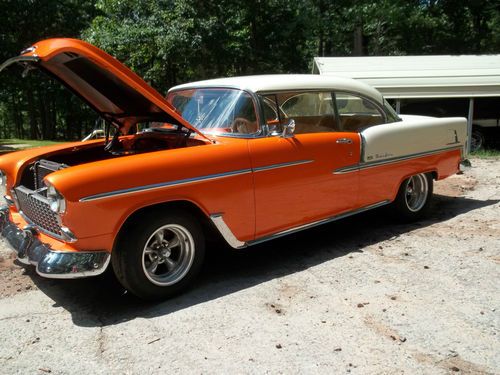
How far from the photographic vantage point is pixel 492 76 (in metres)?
12.7

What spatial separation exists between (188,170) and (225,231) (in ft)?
2.03

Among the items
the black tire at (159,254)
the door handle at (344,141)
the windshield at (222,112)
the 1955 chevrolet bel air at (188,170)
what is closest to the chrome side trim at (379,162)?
the 1955 chevrolet bel air at (188,170)

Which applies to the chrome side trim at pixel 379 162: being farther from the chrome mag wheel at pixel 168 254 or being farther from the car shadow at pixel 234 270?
the chrome mag wheel at pixel 168 254

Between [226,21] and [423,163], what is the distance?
593 inches

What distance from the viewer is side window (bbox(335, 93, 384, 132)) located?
5211mm

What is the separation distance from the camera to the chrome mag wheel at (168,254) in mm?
3846

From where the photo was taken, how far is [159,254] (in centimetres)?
389

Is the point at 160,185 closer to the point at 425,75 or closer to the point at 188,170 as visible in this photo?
the point at 188,170

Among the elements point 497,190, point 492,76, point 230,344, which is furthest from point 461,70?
point 230,344

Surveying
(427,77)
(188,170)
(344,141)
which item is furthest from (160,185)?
(427,77)

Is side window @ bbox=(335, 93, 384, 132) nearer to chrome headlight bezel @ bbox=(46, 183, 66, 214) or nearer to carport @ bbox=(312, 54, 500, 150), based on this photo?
chrome headlight bezel @ bbox=(46, 183, 66, 214)

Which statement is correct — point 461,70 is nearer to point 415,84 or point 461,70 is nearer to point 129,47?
point 415,84

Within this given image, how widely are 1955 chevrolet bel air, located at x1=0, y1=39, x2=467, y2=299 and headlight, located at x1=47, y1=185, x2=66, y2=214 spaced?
1 centimetres

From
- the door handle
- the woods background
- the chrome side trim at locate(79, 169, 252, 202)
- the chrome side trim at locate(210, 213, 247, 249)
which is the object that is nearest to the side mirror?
the chrome side trim at locate(79, 169, 252, 202)
